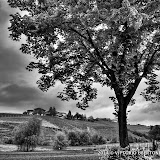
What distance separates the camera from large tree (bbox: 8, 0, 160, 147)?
1822 centimetres

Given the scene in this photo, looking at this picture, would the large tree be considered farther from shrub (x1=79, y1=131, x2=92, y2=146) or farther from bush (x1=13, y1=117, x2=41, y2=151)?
shrub (x1=79, y1=131, x2=92, y2=146)

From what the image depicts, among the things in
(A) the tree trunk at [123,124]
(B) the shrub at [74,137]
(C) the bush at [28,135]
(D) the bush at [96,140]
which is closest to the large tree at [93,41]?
(A) the tree trunk at [123,124]

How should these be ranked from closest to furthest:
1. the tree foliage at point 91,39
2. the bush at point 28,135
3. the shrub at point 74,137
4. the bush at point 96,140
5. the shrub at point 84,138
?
the tree foliage at point 91,39 → the bush at point 28,135 → the shrub at point 74,137 → the shrub at point 84,138 → the bush at point 96,140

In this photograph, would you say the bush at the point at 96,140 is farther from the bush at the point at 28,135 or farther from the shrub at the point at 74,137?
the bush at the point at 28,135

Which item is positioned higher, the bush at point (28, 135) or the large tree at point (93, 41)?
the large tree at point (93, 41)

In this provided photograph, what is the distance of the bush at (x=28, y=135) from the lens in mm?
44875

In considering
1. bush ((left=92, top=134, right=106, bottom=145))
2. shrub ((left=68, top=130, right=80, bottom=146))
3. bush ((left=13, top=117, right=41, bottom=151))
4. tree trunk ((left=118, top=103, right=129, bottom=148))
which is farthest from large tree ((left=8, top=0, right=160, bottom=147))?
bush ((left=92, top=134, right=106, bottom=145))

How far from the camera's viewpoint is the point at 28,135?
45562mm

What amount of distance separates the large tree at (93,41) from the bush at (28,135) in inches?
849

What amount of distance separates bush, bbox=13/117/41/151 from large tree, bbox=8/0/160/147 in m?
21.6

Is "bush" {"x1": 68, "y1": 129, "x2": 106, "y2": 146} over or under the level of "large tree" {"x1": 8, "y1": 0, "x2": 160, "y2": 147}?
under

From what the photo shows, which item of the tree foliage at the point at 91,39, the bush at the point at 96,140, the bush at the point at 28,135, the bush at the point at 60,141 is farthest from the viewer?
the bush at the point at 96,140

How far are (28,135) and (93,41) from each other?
29.5m

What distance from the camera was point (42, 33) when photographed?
20172 millimetres
